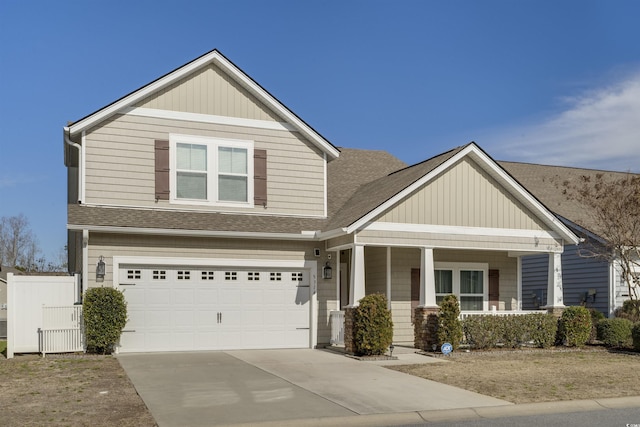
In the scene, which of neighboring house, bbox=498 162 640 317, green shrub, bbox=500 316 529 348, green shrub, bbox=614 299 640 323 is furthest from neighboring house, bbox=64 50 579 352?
neighboring house, bbox=498 162 640 317

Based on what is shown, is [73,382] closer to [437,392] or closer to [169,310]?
[169,310]

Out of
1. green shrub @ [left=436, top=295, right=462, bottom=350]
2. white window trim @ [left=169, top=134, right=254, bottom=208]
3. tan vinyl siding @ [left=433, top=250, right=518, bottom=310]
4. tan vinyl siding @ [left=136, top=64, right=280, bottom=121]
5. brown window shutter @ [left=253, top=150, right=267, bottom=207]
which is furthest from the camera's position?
tan vinyl siding @ [left=433, top=250, right=518, bottom=310]

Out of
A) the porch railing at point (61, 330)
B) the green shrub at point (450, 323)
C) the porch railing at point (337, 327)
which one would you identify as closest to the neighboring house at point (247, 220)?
the porch railing at point (337, 327)

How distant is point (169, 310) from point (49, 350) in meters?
2.92

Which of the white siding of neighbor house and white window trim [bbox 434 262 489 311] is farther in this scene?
white window trim [bbox 434 262 489 311]

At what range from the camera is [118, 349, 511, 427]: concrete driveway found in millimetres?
9297

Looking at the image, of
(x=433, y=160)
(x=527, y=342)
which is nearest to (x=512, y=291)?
(x=527, y=342)

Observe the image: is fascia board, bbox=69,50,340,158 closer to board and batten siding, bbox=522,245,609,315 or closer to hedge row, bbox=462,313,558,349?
hedge row, bbox=462,313,558,349

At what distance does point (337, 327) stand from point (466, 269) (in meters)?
4.50

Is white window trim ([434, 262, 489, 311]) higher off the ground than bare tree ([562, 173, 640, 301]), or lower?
lower

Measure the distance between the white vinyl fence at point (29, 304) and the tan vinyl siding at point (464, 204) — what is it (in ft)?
26.5

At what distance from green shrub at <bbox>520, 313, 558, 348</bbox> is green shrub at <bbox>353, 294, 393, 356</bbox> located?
14.0 feet

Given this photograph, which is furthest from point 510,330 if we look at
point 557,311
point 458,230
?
point 458,230

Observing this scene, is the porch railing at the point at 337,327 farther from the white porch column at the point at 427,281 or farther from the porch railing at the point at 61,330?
the porch railing at the point at 61,330
